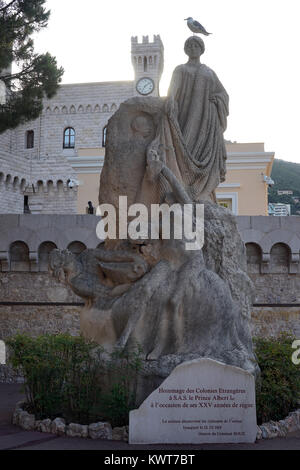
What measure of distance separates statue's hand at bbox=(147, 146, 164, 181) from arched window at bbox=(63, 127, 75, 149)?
45.3 m

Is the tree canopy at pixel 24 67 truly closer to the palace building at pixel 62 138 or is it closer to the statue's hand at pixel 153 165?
the statue's hand at pixel 153 165

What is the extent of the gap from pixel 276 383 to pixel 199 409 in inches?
57.6

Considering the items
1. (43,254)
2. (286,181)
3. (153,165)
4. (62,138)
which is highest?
(286,181)

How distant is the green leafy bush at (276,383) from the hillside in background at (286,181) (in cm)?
5451

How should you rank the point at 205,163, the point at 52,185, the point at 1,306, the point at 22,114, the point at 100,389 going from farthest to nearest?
the point at 52,185 → the point at 22,114 → the point at 1,306 → the point at 205,163 → the point at 100,389

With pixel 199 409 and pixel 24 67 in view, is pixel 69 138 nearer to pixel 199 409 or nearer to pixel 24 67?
pixel 24 67

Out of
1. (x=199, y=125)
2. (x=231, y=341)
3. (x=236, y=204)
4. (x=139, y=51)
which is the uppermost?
(x=139, y=51)

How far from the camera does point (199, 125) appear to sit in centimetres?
747

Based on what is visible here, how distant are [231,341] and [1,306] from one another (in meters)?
10.3

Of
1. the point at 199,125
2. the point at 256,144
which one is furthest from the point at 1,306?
the point at 256,144

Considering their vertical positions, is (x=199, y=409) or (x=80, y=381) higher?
(x=80, y=381)

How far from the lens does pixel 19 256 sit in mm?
15289

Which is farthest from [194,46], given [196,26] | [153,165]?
[153,165]

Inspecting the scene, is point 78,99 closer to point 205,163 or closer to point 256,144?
point 256,144
